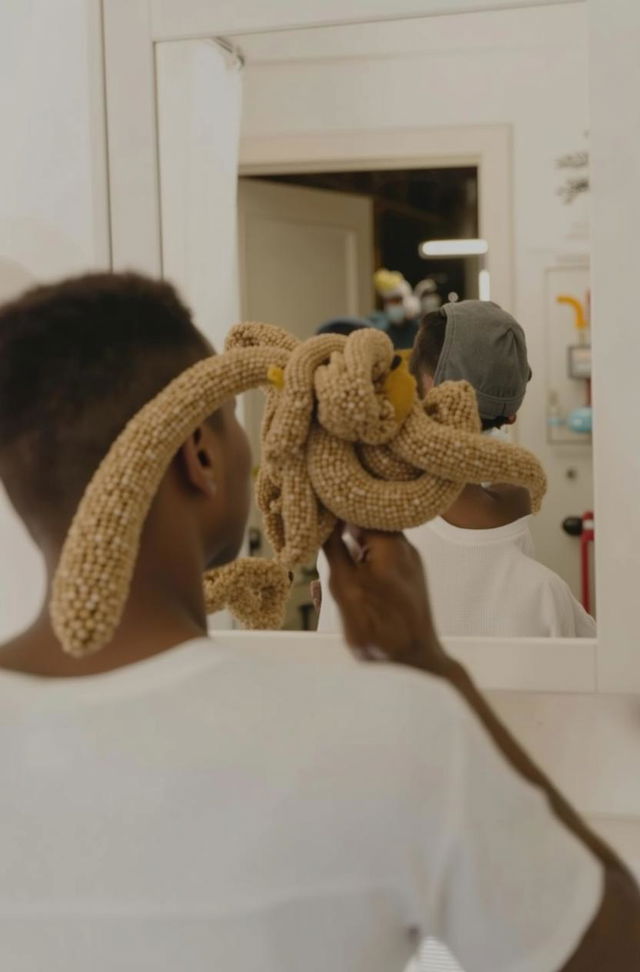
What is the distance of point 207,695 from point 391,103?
54 cm

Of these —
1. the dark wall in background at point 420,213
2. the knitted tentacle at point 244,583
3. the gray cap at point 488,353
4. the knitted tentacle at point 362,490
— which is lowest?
the knitted tentacle at point 244,583

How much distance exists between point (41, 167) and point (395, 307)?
357 millimetres

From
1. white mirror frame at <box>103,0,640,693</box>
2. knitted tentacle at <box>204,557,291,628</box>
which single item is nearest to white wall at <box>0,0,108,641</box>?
white mirror frame at <box>103,0,640,693</box>

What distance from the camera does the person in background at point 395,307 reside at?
0.65 m

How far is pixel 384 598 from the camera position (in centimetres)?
40

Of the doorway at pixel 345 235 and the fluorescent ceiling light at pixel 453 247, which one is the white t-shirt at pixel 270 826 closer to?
the doorway at pixel 345 235

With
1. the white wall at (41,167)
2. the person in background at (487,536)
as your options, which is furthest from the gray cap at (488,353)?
the white wall at (41,167)

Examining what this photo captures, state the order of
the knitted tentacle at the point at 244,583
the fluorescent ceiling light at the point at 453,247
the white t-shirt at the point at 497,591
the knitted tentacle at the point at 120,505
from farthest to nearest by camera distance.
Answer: the fluorescent ceiling light at the point at 453,247
the white t-shirt at the point at 497,591
the knitted tentacle at the point at 244,583
the knitted tentacle at the point at 120,505

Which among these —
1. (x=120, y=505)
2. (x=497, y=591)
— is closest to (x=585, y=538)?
(x=497, y=591)

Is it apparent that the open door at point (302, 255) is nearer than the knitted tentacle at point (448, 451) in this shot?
No

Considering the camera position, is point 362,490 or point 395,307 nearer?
point 362,490

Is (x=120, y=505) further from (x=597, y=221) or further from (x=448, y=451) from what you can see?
(x=597, y=221)

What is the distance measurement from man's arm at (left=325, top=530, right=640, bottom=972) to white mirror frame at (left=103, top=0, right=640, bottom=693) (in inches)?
11.5

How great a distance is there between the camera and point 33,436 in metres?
0.38
